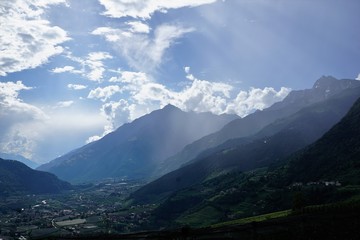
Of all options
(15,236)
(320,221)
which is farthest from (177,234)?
(15,236)

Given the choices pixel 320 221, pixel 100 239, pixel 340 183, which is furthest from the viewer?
pixel 340 183

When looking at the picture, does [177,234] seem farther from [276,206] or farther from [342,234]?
[276,206]

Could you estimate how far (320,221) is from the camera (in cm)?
7725

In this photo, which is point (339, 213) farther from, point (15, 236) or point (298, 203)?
point (15, 236)

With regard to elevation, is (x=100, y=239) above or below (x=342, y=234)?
above

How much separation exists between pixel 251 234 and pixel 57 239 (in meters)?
35.5

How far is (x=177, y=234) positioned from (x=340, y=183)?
149 meters

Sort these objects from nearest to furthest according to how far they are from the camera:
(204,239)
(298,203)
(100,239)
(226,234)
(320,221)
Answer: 1. (100,239)
2. (204,239)
3. (226,234)
4. (320,221)
5. (298,203)

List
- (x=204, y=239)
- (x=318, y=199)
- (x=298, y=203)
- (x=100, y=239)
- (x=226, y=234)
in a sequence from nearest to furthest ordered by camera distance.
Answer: (x=100, y=239) → (x=204, y=239) → (x=226, y=234) → (x=298, y=203) → (x=318, y=199)

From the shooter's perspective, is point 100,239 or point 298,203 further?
point 298,203

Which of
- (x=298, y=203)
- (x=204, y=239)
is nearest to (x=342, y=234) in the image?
(x=204, y=239)

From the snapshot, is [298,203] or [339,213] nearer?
[339,213]

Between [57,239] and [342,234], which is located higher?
[57,239]

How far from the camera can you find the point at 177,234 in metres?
64.4
